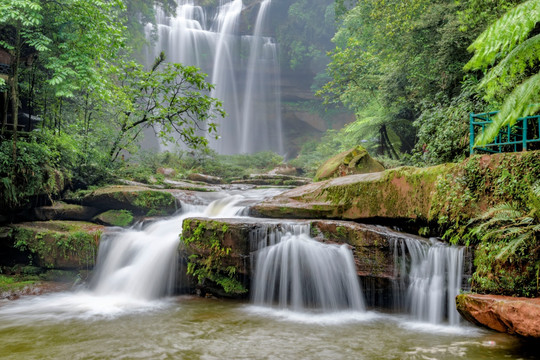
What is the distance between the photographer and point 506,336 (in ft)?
16.0

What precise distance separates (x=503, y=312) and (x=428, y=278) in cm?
170

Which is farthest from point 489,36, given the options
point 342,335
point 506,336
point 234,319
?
point 234,319

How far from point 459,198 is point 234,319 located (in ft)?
14.6

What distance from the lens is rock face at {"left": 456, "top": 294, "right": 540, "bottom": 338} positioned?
14.7 ft

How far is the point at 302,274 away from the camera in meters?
7.17

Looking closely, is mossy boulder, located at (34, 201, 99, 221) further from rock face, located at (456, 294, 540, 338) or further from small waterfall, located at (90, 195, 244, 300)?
rock face, located at (456, 294, 540, 338)

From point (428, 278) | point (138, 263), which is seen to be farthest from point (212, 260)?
point (428, 278)

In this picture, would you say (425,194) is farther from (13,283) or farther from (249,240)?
(13,283)

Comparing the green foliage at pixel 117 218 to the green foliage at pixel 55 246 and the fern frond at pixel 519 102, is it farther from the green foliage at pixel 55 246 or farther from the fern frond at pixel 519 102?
the fern frond at pixel 519 102

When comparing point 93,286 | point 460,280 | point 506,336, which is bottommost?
point 93,286

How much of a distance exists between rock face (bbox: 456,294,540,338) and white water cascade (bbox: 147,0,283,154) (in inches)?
1372

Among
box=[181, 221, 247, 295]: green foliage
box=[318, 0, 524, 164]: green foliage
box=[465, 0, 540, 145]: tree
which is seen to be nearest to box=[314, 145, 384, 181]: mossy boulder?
box=[318, 0, 524, 164]: green foliage

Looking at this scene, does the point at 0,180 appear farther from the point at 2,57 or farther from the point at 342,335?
the point at 342,335

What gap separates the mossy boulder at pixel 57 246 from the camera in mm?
8602
